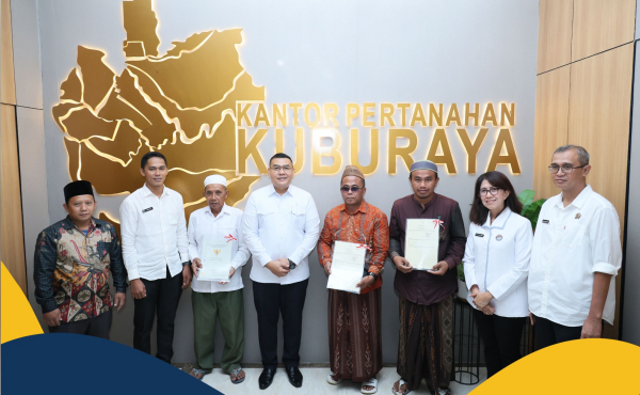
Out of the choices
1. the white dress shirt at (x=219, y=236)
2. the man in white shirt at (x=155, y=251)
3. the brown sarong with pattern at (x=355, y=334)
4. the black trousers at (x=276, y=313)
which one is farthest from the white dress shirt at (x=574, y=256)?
the man in white shirt at (x=155, y=251)

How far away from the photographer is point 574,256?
1.99 metres

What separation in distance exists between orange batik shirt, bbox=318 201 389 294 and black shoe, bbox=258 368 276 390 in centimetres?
102

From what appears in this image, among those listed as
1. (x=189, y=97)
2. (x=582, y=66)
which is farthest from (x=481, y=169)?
(x=189, y=97)

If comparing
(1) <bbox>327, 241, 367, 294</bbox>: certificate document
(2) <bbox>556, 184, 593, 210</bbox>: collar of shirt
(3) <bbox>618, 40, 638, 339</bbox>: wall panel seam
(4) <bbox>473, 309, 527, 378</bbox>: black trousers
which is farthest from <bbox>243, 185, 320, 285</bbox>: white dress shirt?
(3) <bbox>618, 40, 638, 339</bbox>: wall panel seam

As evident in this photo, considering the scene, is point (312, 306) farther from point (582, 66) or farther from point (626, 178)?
point (582, 66)

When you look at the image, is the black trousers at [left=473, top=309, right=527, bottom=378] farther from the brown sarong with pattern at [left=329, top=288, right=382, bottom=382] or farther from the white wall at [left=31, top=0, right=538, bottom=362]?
the white wall at [left=31, top=0, right=538, bottom=362]

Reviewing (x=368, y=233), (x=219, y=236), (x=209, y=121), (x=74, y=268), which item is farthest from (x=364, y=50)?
(x=74, y=268)

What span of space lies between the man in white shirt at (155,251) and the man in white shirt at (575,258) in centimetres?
251

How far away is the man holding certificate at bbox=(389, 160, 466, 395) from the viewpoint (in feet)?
8.52

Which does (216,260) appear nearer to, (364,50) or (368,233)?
(368,233)

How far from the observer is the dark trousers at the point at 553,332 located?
2.02 m

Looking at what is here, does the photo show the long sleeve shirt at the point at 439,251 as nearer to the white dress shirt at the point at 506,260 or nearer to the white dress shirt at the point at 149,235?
the white dress shirt at the point at 506,260

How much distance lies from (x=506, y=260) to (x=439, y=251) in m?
0.44

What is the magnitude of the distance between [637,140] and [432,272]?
57.8 inches
